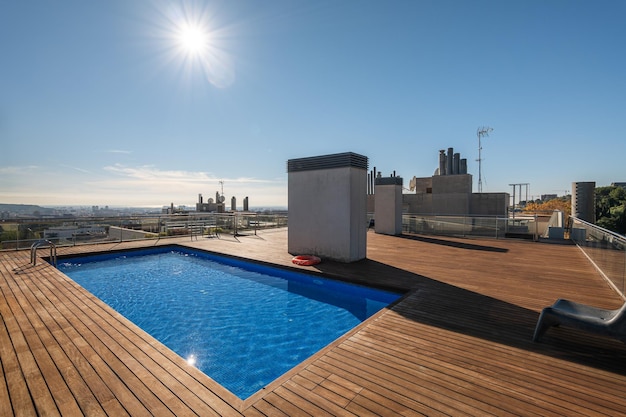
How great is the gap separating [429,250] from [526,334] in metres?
5.21

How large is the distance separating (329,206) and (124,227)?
8237mm

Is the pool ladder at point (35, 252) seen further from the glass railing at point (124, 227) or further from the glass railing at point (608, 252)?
the glass railing at point (608, 252)

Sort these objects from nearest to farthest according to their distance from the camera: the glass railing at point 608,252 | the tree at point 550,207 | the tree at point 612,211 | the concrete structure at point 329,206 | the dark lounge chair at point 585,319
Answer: the dark lounge chair at point 585,319 < the glass railing at point 608,252 < the concrete structure at point 329,206 < the tree at point 550,207 < the tree at point 612,211

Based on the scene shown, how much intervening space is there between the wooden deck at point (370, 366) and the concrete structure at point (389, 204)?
22.4ft

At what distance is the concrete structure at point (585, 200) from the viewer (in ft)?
56.2

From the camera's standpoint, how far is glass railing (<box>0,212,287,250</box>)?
7.45 m

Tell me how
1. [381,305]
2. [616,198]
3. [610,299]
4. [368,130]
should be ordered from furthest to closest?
1. [616,198]
2. [368,130]
3. [381,305]
4. [610,299]

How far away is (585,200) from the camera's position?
1723cm

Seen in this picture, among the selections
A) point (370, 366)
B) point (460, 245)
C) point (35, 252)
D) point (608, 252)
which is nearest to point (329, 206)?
point (370, 366)

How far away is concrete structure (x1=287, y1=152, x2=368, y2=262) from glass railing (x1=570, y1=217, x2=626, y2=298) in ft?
14.3

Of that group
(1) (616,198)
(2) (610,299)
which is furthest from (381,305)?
(1) (616,198)

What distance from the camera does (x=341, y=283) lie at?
518 cm

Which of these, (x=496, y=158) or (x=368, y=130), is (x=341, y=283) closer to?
(x=368, y=130)

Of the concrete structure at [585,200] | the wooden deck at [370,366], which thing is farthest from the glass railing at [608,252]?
the concrete structure at [585,200]
